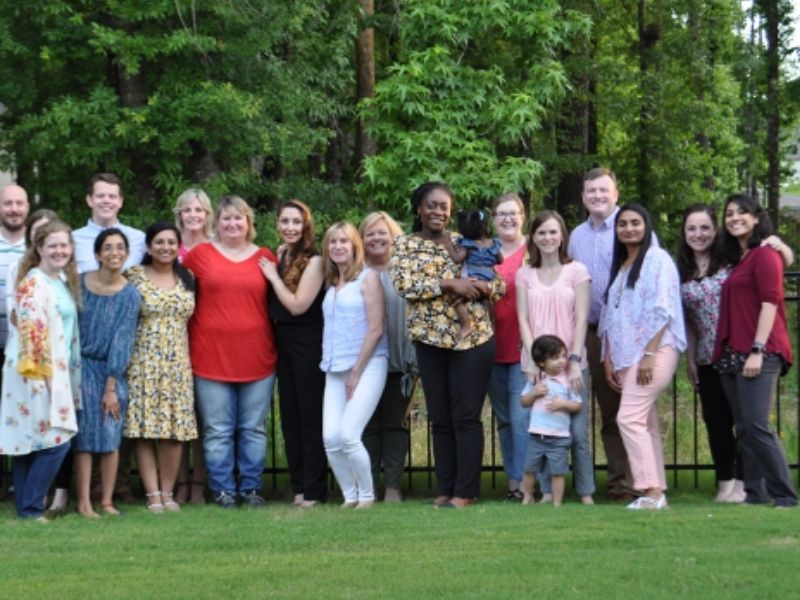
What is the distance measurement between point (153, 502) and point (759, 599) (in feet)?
14.3

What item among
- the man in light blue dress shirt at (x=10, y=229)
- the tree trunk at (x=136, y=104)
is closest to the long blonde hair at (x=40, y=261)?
the man in light blue dress shirt at (x=10, y=229)

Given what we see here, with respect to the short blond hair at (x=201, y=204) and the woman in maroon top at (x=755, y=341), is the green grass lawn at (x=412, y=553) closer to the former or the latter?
the woman in maroon top at (x=755, y=341)

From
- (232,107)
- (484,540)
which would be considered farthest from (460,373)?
(232,107)

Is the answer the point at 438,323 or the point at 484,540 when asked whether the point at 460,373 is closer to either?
the point at 438,323

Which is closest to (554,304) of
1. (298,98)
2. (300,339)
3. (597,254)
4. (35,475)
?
(597,254)

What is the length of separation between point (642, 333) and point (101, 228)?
358 centimetres

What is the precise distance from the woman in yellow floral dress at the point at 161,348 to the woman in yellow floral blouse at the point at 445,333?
1415 millimetres

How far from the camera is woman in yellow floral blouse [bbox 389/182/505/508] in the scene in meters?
8.72

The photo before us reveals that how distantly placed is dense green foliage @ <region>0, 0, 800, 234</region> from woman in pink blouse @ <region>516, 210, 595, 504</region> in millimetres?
6970

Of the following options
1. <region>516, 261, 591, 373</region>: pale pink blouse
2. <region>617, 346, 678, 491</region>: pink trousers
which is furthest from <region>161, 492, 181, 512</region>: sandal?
<region>617, 346, 678, 491</region>: pink trousers

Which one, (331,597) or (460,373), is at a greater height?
(460,373)

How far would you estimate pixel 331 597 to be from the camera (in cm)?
636

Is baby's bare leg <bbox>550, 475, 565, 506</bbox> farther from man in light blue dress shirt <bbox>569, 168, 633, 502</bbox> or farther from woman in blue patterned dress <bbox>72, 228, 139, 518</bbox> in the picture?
woman in blue patterned dress <bbox>72, 228, 139, 518</bbox>

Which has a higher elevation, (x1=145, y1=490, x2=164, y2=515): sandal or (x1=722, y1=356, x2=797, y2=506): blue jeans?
(x1=722, y1=356, x2=797, y2=506): blue jeans
